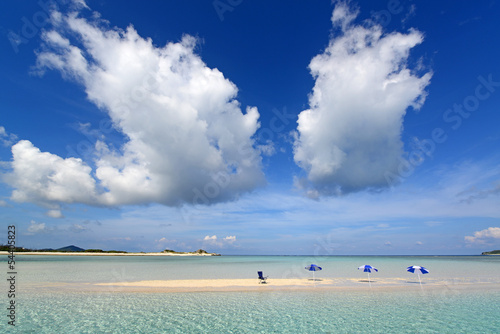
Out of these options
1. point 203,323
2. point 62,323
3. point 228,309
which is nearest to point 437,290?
point 228,309

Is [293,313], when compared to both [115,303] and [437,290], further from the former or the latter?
[437,290]

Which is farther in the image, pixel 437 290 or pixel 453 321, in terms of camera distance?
pixel 437 290

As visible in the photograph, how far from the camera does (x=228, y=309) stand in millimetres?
19469

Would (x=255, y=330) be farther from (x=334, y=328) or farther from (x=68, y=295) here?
(x=68, y=295)

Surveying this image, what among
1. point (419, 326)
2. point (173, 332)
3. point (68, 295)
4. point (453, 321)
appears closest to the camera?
point (173, 332)

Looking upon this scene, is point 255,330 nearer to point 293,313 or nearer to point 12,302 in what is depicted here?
point 293,313

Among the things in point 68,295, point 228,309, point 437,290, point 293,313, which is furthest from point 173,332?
point 437,290

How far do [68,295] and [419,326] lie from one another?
2824cm

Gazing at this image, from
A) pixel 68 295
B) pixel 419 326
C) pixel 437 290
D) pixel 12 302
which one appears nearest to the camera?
pixel 419 326

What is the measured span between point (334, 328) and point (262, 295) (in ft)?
35.8

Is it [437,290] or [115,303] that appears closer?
[115,303]

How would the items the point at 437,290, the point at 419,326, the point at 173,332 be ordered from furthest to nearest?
the point at 437,290 < the point at 419,326 < the point at 173,332

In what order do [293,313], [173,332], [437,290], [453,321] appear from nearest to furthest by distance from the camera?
[173,332] → [453,321] → [293,313] → [437,290]

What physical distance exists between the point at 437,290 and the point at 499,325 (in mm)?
13677
